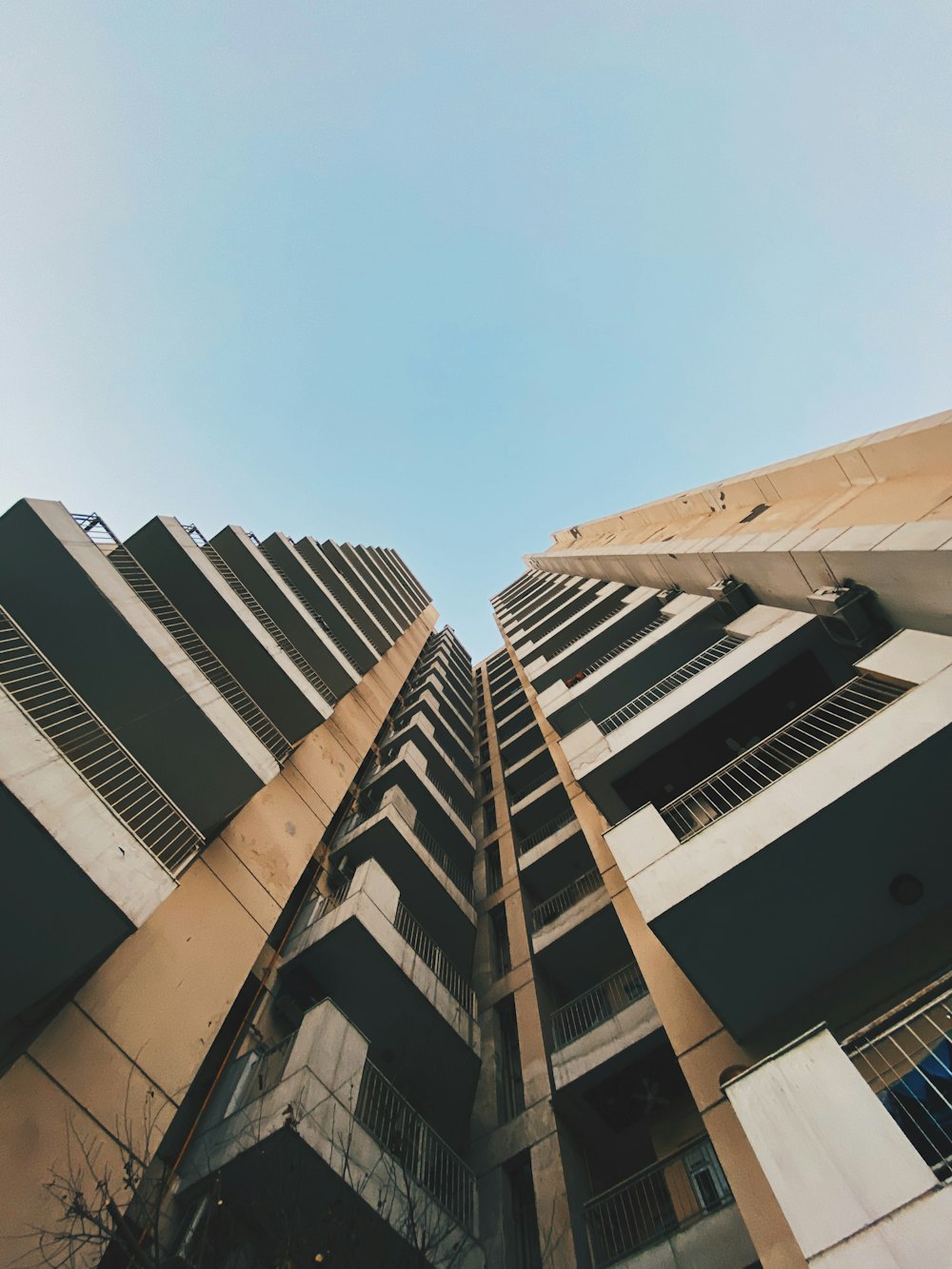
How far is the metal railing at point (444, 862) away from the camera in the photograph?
14945 millimetres

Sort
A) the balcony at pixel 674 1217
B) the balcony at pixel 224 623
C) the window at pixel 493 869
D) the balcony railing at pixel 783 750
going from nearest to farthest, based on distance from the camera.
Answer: the balcony at pixel 674 1217 < the balcony railing at pixel 783 750 < the balcony at pixel 224 623 < the window at pixel 493 869

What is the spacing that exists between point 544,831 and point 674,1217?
9.49 meters

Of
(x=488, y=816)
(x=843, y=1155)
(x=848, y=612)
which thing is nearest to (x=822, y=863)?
(x=843, y=1155)

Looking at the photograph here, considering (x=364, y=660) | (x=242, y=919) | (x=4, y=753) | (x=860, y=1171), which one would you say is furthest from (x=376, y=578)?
(x=860, y=1171)

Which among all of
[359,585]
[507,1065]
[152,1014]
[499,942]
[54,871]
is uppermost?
[359,585]

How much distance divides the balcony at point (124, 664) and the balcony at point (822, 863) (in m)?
6.88

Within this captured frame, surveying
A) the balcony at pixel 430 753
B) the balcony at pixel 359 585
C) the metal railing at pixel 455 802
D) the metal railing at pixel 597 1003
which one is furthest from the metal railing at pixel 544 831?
the balcony at pixel 359 585

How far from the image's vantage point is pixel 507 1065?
1144 centimetres

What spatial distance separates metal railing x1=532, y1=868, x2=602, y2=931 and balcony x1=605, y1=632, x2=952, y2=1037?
7.69m

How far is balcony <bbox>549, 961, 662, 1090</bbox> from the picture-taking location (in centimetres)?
948

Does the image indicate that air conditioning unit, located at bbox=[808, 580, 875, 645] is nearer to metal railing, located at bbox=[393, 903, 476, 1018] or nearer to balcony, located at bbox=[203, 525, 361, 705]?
metal railing, located at bbox=[393, 903, 476, 1018]

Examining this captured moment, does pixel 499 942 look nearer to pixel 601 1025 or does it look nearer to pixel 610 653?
pixel 601 1025

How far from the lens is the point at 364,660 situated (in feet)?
68.1

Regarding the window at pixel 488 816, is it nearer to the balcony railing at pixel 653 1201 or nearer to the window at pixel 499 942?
the window at pixel 499 942
